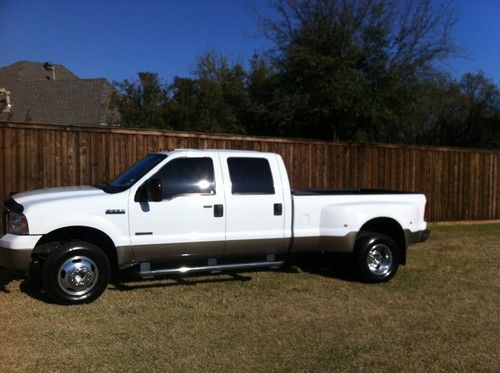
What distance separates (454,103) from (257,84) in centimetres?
1413

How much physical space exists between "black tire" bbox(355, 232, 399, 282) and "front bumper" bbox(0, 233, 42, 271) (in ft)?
15.0

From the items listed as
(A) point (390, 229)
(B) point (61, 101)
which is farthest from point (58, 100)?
(A) point (390, 229)

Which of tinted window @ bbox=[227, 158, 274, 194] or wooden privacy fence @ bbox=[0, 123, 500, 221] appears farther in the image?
wooden privacy fence @ bbox=[0, 123, 500, 221]

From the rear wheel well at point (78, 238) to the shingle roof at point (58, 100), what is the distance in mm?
14833

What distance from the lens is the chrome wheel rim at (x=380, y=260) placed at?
28.8 ft

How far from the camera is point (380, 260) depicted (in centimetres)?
888

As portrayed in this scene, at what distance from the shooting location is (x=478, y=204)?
17.2 metres

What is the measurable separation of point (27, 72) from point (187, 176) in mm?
23386

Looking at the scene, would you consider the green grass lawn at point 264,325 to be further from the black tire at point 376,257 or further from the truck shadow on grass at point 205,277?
the black tire at point 376,257

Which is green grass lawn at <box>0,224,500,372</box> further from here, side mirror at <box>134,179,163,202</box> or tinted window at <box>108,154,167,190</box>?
tinted window at <box>108,154,167,190</box>

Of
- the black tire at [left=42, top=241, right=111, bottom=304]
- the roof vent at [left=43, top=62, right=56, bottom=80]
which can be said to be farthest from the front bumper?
the roof vent at [left=43, top=62, right=56, bottom=80]

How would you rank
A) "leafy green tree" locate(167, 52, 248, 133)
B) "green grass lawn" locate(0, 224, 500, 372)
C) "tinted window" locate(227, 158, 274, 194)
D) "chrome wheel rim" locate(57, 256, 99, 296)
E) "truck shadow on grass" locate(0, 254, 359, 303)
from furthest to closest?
"leafy green tree" locate(167, 52, 248, 133)
"tinted window" locate(227, 158, 274, 194)
"truck shadow on grass" locate(0, 254, 359, 303)
"chrome wheel rim" locate(57, 256, 99, 296)
"green grass lawn" locate(0, 224, 500, 372)

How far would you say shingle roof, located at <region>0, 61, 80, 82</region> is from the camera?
27.2 m

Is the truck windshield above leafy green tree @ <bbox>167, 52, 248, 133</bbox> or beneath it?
beneath
